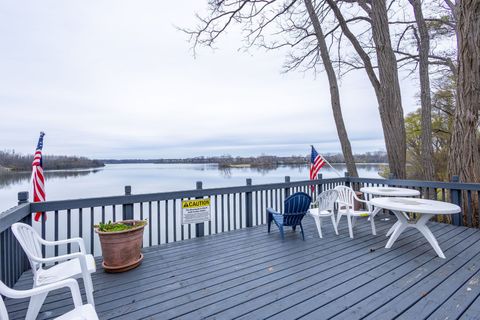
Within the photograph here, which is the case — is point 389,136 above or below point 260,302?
above

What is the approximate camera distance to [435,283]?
2.24m

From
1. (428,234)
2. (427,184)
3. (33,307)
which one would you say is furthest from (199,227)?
(427,184)

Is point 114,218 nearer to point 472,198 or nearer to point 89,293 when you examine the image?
point 89,293

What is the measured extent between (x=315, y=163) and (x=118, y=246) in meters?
4.47

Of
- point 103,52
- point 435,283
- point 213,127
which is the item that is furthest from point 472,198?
point 213,127

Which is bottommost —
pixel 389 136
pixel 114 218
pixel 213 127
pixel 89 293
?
pixel 89 293

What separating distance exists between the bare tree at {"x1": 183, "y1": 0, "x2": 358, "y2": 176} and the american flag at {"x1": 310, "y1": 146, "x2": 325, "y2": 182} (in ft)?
5.58

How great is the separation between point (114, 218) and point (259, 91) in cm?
815

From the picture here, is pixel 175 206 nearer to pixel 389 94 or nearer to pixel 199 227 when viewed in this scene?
pixel 199 227

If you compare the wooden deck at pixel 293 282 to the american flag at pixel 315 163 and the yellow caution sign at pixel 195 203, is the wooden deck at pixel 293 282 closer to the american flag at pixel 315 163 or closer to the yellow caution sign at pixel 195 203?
the yellow caution sign at pixel 195 203

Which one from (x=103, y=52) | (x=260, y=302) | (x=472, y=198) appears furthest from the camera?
(x=103, y=52)

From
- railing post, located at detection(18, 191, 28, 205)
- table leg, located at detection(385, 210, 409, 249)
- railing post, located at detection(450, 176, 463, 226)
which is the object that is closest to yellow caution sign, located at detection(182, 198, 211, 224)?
railing post, located at detection(18, 191, 28, 205)

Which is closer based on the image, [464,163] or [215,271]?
[215,271]

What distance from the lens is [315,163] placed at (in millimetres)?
5535
